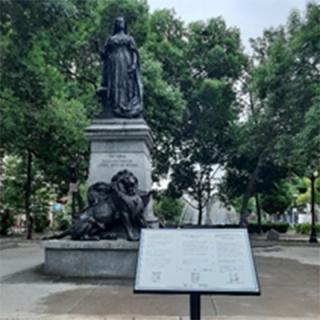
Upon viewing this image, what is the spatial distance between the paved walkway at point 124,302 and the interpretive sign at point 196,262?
5.33ft

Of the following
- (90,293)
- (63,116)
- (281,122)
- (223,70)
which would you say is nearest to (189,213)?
(223,70)

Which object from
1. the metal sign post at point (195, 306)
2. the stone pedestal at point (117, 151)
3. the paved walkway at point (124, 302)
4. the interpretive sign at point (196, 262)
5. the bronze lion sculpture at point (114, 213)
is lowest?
the paved walkway at point (124, 302)

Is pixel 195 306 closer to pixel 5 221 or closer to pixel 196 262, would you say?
pixel 196 262

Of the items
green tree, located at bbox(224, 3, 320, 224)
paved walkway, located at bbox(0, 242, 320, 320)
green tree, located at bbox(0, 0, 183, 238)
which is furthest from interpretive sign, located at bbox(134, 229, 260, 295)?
green tree, located at bbox(224, 3, 320, 224)

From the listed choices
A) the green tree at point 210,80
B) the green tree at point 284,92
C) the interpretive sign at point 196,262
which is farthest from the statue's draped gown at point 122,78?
the green tree at point 210,80

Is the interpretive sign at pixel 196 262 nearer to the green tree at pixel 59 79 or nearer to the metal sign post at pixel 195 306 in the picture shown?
the metal sign post at pixel 195 306

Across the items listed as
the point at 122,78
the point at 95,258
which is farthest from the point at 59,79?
the point at 95,258

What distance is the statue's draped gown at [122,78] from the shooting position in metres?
11.8

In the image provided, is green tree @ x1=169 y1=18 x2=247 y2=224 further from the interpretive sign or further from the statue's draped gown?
the interpretive sign

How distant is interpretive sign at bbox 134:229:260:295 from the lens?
457 cm

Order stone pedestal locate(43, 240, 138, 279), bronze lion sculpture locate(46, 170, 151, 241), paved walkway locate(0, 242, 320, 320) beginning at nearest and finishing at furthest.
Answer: paved walkway locate(0, 242, 320, 320) < stone pedestal locate(43, 240, 138, 279) < bronze lion sculpture locate(46, 170, 151, 241)

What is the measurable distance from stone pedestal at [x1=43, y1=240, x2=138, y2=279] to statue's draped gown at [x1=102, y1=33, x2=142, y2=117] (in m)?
3.37

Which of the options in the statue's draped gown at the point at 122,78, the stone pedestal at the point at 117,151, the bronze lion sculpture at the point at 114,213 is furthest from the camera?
the statue's draped gown at the point at 122,78

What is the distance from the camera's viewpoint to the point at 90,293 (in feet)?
26.1
